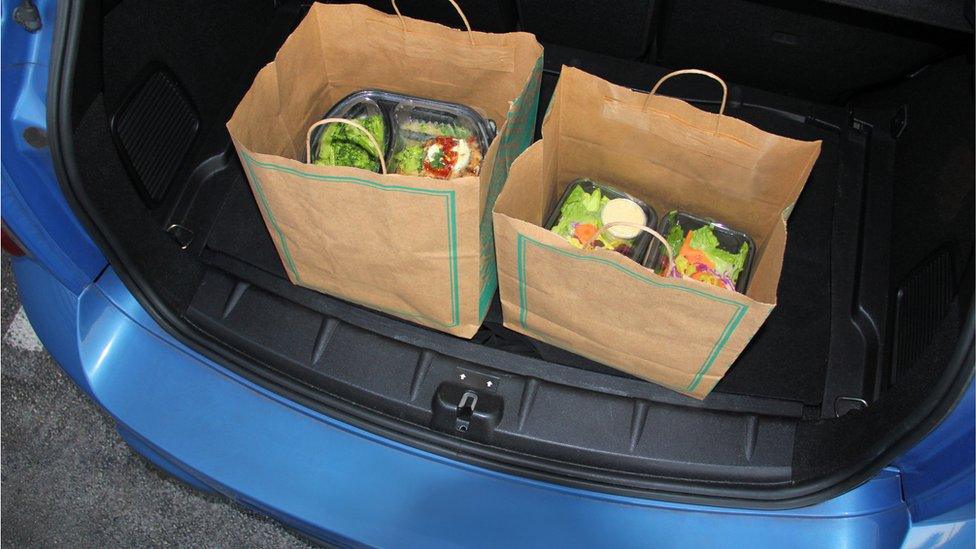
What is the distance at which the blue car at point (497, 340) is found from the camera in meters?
1.00

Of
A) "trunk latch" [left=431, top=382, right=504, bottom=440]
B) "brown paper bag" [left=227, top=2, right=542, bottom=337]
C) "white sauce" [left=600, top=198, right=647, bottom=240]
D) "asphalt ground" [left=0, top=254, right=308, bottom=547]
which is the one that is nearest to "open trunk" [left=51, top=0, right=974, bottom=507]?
"trunk latch" [left=431, top=382, right=504, bottom=440]

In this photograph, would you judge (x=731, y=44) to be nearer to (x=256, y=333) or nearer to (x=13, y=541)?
(x=256, y=333)

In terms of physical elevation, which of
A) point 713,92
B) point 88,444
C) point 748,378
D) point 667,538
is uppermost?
point 713,92

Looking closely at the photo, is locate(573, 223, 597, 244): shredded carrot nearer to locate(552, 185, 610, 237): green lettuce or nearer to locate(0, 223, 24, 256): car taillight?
locate(552, 185, 610, 237): green lettuce

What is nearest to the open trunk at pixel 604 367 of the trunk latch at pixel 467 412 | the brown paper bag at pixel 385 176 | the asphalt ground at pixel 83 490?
the trunk latch at pixel 467 412

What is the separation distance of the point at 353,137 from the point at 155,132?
31cm

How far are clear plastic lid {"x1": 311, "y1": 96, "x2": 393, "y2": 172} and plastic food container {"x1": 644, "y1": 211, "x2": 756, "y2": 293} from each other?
50cm

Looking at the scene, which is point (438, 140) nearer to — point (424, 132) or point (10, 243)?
point (424, 132)

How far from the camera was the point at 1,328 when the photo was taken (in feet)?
5.99

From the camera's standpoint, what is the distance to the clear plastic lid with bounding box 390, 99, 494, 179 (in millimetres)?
1308

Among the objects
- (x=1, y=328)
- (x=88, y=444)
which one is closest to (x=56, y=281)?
(x=88, y=444)

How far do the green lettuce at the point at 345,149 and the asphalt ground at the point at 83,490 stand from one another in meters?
0.78

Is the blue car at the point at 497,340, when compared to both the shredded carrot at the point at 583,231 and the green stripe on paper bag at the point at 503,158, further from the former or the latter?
the shredded carrot at the point at 583,231

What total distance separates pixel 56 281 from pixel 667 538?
100cm
